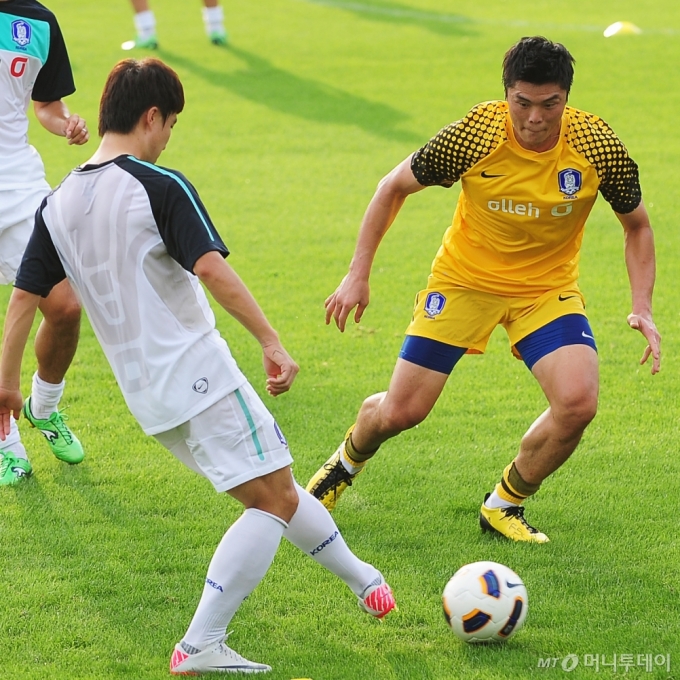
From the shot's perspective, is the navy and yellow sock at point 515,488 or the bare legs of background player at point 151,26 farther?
the bare legs of background player at point 151,26

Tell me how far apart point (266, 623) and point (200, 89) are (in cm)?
1337

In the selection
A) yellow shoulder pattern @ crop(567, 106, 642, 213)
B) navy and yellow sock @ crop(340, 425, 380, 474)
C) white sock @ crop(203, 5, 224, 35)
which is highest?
yellow shoulder pattern @ crop(567, 106, 642, 213)

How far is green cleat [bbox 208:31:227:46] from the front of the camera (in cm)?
1850

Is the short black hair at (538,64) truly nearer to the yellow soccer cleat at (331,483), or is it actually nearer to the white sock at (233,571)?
the yellow soccer cleat at (331,483)

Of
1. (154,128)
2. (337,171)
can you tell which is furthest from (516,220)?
(337,171)

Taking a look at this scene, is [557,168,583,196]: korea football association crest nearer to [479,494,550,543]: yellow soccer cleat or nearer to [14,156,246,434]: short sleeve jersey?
[479,494,550,543]: yellow soccer cleat

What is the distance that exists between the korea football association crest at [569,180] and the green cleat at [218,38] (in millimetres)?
14748

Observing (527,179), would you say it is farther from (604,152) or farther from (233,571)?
(233,571)

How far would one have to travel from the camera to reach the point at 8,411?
4.20m

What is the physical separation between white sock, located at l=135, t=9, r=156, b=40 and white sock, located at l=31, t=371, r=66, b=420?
12615 mm

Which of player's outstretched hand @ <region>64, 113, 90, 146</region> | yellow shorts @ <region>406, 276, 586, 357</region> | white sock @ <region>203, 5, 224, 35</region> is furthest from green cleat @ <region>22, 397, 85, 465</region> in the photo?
white sock @ <region>203, 5, 224, 35</region>

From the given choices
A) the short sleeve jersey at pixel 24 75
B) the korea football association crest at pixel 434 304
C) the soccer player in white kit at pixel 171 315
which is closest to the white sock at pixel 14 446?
the short sleeve jersey at pixel 24 75

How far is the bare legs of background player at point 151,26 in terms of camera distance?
17266 millimetres

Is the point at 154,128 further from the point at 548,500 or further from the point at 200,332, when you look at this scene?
the point at 548,500
